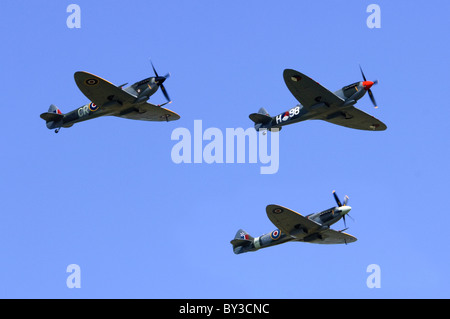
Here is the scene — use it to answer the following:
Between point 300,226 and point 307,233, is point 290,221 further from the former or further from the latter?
point 307,233

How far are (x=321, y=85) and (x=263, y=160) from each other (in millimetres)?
5918

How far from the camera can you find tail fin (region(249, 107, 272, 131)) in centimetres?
5819

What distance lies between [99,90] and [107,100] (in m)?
1.02

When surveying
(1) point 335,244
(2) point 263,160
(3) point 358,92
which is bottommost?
(1) point 335,244

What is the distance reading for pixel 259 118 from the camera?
192 feet

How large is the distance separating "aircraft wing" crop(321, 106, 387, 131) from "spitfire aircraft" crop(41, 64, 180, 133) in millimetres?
10989

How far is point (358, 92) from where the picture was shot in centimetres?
5291

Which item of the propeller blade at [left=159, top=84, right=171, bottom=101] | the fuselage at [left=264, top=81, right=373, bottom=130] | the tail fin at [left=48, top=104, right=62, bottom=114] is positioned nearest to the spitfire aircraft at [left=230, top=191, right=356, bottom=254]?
the fuselage at [left=264, top=81, right=373, bottom=130]

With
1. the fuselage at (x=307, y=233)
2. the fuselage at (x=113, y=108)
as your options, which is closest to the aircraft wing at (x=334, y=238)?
the fuselage at (x=307, y=233)

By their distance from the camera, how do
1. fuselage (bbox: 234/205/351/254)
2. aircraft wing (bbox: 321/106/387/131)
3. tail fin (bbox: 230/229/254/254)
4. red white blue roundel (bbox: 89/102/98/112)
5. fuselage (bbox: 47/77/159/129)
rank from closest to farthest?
fuselage (bbox: 234/205/351/254) → fuselage (bbox: 47/77/159/129) → red white blue roundel (bbox: 89/102/98/112) → aircraft wing (bbox: 321/106/387/131) → tail fin (bbox: 230/229/254/254)

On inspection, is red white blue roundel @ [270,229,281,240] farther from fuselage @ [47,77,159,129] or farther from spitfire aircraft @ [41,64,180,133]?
fuselage @ [47,77,159,129]
